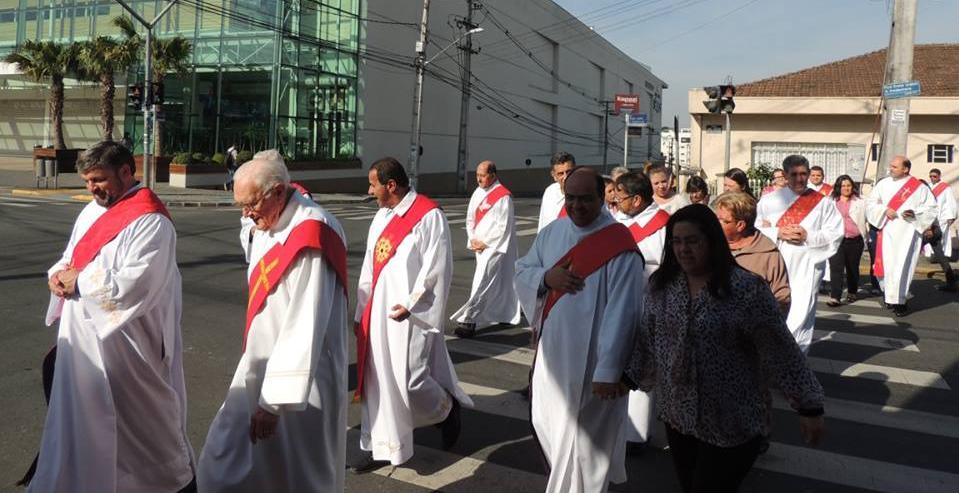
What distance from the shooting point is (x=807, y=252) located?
6.95m

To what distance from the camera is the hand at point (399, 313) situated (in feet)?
15.8

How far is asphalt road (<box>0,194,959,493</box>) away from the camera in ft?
15.6

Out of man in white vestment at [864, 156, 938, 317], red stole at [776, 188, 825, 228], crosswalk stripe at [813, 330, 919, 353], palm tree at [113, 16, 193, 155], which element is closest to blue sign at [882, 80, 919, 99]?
man in white vestment at [864, 156, 938, 317]

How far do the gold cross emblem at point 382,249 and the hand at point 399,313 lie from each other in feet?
1.22

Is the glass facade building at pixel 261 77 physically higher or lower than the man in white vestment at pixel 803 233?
Result: higher

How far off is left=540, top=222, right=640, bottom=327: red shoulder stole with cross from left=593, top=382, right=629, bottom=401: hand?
0.50 m

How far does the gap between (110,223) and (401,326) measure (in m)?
1.79

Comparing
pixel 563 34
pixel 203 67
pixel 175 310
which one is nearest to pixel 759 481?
pixel 175 310

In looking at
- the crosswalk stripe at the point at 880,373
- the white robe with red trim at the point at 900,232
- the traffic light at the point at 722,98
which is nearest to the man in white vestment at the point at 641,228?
the crosswalk stripe at the point at 880,373

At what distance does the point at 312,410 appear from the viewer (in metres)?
3.51

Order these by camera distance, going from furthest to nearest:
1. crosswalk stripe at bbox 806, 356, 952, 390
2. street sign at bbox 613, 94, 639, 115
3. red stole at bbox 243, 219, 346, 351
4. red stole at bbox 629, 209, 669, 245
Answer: street sign at bbox 613, 94, 639, 115, crosswalk stripe at bbox 806, 356, 952, 390, red stole at bbox 629, 209, 669, 245, red stole at bbox 243, 219, 346, 351

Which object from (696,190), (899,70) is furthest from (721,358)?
(899,70)

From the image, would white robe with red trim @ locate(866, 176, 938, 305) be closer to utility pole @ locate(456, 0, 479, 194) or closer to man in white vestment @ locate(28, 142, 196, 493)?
man in white vestment @ locate(28, 142, 196, 493)

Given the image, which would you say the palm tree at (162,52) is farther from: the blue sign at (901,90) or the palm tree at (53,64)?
the blue sign at (901,90)
